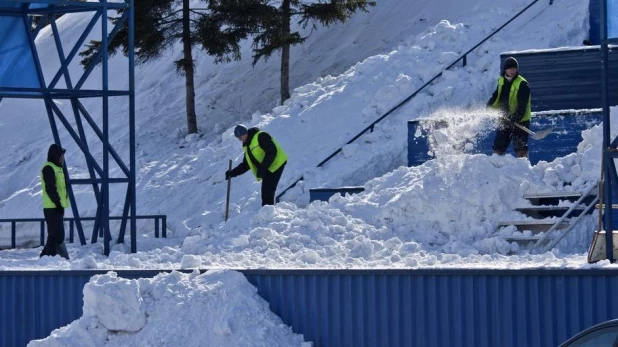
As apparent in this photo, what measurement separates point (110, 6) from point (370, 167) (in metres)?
4.86

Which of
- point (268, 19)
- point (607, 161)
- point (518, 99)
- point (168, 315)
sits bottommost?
point (168, 315)

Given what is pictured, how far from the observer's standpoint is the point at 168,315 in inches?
508

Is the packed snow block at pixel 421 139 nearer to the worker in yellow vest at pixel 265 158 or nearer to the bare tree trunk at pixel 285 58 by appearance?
the worker in yellow vest at pixel 265 158

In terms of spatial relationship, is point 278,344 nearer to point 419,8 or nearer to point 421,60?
point 421,60

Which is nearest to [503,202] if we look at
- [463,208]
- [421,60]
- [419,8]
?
[463,208]

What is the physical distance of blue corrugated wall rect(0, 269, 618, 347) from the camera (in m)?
12.1

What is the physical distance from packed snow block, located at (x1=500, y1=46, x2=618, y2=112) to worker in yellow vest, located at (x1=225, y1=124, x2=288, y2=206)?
4.67 m

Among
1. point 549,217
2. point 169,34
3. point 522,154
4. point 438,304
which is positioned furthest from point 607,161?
point 169,34

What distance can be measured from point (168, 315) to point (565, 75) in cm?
1050

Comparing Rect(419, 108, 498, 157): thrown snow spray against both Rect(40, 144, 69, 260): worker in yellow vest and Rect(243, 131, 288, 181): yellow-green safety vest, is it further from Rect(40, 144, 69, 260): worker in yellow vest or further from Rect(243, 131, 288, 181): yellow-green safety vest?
Rect(40, 144, 69, 260): worker in yellow vest

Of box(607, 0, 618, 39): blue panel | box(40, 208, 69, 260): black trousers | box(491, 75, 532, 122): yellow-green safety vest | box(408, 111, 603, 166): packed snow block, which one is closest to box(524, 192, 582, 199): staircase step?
box(491, 75, 532, 122): yellow-green safety vest

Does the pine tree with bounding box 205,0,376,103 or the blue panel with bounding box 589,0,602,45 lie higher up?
the pine tree with bounding box 205,0,376,103

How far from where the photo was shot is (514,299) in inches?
481

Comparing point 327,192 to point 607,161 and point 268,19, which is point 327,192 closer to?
point 607,161
